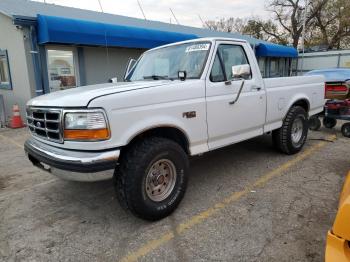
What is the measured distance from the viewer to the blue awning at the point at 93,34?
8.47 metres

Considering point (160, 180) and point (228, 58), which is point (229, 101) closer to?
point (228, 58)

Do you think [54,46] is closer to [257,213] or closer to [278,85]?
[278,85]

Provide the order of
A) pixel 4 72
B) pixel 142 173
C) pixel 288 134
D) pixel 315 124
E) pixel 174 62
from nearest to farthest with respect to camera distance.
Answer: pixel 142 173, pixel 174 62, pixel 288 134, pixel 315 124, pixel 4 72

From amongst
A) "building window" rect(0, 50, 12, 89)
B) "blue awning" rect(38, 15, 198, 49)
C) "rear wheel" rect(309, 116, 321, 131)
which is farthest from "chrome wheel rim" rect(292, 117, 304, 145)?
"building window" rect(0, 50, 12, 89)

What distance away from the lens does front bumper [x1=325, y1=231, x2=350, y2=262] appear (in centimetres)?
181

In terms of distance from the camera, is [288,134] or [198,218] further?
[288,134]

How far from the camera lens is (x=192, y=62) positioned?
153 inches

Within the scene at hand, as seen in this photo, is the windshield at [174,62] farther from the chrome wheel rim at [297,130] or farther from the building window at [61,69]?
the building window at [61,69]

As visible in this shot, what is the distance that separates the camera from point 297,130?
5.75 metres

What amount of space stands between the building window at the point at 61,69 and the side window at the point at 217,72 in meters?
7.93

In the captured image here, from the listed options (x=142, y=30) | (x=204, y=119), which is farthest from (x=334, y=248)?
(x=142, y=30)

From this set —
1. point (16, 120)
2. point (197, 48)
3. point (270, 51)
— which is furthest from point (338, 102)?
point (270, 51)

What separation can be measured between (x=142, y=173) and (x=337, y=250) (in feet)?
6.07

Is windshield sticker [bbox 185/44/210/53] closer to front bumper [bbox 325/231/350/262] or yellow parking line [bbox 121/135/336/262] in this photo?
yellow parking line [bbox 121/135/336/262]
